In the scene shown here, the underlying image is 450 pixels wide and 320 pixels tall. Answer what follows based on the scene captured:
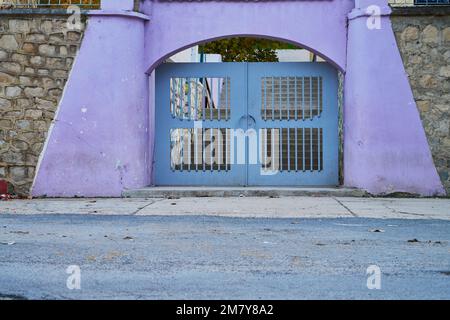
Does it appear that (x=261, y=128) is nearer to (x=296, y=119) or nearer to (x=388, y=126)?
(x=296, y=119)

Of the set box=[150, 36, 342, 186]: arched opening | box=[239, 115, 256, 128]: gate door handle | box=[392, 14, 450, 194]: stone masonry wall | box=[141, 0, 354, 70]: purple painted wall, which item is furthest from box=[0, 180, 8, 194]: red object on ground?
box=[392, 14, 450, 194]: stone masonry wall

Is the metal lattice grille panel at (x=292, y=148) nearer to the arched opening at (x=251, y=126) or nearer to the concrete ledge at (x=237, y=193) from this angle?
the arched opening at (x=251, y=126)

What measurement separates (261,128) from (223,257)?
7312mm

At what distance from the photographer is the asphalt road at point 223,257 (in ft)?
14.1

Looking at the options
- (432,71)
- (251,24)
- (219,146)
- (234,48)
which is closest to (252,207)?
(219,146)

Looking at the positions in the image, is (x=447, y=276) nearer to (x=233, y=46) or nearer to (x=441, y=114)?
(x=441, y=114)

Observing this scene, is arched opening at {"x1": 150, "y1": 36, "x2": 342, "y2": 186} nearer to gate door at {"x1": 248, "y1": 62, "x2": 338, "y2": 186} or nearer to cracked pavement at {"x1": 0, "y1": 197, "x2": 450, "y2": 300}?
gate door at {"x1": 248, "y1": 62, "x2": 338, "y2": 186}

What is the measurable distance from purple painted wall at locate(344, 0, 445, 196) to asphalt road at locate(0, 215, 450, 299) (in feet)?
11.2

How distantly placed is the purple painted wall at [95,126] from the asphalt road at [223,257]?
137 inches

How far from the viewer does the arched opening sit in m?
12.7

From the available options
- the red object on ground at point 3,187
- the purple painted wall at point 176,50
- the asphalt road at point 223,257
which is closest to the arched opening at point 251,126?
the purple painted wall at point 176,50

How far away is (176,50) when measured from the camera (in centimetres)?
1227

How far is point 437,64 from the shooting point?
11.6m

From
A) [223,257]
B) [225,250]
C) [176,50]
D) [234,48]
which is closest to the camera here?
[223,257]
